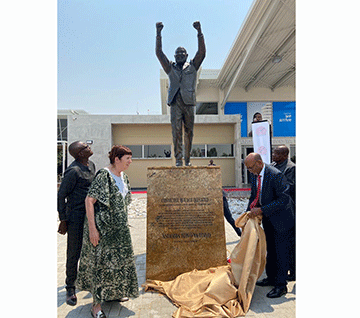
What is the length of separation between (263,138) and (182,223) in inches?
132

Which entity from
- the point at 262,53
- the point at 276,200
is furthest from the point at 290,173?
the point at 262,53

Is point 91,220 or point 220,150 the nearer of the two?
point 91,220

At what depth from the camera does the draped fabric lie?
2517 mm

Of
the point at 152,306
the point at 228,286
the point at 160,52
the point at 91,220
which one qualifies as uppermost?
the point at 160,52

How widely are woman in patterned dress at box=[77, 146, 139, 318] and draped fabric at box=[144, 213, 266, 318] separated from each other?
53 centimetres

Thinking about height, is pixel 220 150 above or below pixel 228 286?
above

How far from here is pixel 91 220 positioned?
2359mm

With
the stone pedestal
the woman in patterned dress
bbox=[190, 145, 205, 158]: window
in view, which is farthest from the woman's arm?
bbox=[190, 145, 205, 158]: window

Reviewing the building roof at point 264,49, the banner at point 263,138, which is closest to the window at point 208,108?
the building roof at point 264,49

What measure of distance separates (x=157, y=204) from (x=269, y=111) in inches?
662

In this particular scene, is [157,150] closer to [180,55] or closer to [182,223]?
[180,55]

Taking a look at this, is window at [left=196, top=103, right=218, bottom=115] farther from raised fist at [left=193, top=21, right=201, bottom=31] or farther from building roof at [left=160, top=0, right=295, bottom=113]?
raised fist at [left=193, top=21, right=201, bottom=31]

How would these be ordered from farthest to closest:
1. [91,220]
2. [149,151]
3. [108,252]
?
[149,151] < [108,252] < [91,220]

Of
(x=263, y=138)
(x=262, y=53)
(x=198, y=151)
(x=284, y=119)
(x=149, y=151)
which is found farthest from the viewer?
(x=284, y=119)
